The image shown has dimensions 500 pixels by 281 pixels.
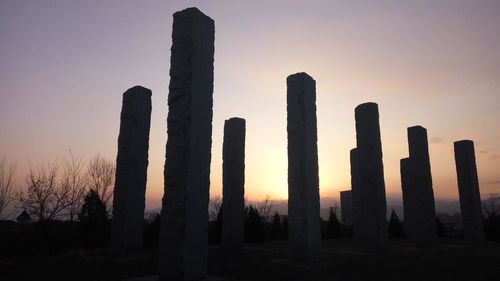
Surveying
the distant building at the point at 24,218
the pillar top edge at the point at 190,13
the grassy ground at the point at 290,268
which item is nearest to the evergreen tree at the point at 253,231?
the grassy ground at the point at 290,268

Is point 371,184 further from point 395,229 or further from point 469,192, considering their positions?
point 395,229

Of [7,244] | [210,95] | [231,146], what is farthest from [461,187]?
[7,244]

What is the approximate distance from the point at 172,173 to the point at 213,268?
266 centimetres

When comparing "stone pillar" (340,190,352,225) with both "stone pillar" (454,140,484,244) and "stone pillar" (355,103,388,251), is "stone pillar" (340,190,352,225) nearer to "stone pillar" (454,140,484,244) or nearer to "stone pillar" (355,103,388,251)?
"stone pillar" (454,140,484,244)

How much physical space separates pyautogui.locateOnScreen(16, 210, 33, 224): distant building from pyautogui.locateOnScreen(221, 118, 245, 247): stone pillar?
844 cm

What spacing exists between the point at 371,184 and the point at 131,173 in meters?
6.83

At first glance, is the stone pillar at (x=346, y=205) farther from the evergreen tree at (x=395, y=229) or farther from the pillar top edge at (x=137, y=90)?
the pillar top edge at (x=137, y=90)

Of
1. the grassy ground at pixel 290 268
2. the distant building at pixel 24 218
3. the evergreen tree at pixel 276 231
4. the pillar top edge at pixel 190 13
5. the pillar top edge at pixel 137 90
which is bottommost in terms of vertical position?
the grassy ground at pixel 290 268

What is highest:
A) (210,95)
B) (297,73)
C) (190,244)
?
(297,73)

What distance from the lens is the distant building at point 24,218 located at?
1528 centimetres

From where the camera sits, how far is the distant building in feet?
50.1

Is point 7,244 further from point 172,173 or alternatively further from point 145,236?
point 172,173

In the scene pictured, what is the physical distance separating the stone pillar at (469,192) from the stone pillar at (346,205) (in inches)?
374

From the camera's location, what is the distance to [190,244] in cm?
555
